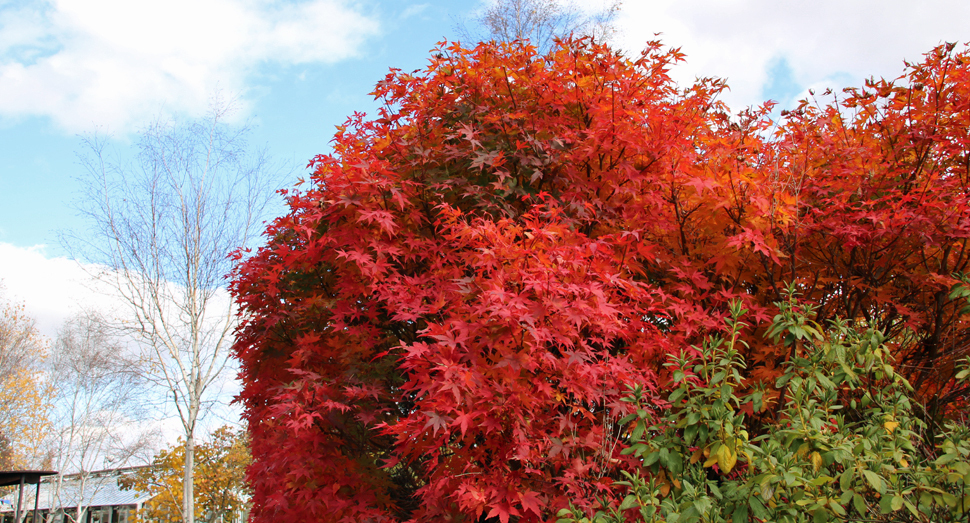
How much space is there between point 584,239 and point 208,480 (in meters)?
14.6

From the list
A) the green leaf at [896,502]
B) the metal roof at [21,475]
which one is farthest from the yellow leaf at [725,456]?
the metal roof at [21,475]

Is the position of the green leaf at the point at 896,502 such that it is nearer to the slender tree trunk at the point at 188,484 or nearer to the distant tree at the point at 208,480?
the slender tree trunk at the point at 188,484

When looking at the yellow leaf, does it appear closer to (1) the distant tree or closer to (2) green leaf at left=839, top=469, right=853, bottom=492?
(2) green leaf at left=839, top=469, right=853, bottom=492

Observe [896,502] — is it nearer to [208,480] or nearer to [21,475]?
[21,475]

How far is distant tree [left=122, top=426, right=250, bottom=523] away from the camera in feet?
51.0

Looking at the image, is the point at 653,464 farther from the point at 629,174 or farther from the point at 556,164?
the point at 556,164

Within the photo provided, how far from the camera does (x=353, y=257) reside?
172 inches

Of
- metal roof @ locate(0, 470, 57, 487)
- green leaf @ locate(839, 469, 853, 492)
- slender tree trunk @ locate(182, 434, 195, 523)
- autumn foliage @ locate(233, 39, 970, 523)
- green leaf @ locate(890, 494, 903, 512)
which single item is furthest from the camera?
slender tree trunk @ locate(182, 434, 195, 523)

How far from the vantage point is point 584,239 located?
446 cm

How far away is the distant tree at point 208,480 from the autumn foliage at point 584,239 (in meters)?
11.4

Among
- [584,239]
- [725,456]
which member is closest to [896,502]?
[725,456]

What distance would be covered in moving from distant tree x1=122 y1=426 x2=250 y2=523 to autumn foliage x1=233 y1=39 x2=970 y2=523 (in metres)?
11.4

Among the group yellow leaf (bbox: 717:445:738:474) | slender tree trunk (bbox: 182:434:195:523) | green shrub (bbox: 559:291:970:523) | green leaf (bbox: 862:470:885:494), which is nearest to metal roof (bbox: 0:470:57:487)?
slender tree trunk (bbox: 182:434:195:523)

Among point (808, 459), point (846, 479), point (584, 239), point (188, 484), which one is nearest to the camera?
point (846, 479)
